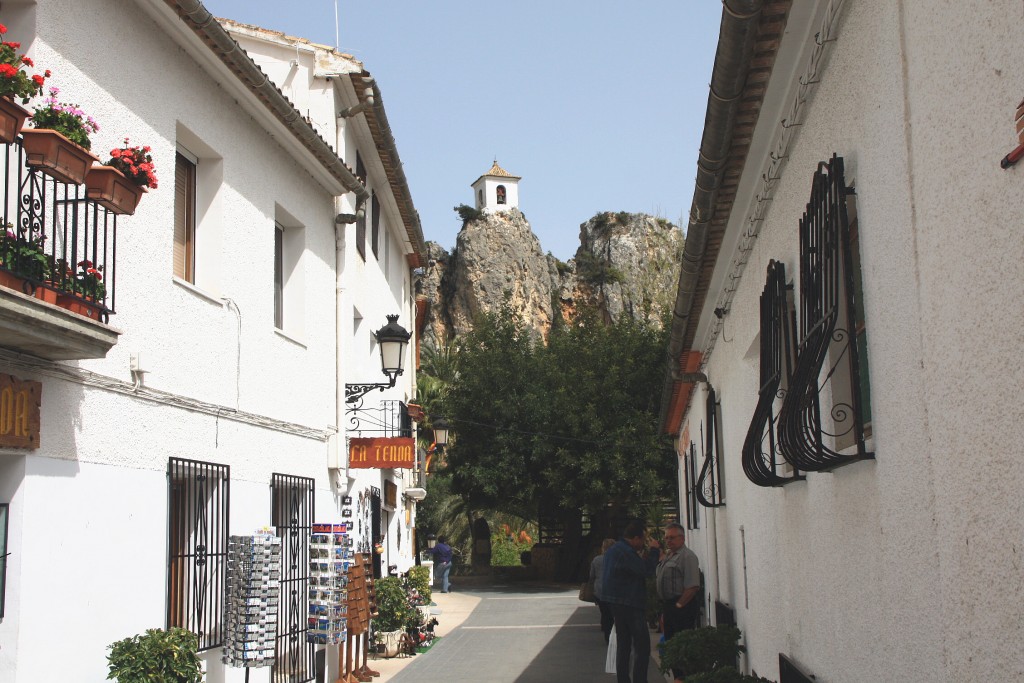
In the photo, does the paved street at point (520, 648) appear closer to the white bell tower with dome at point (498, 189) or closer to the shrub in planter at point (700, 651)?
the shrub in planter at point (700, 651)

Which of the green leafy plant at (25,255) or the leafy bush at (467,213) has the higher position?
the leafy bush at (467,213)

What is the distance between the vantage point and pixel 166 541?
27.0 feet

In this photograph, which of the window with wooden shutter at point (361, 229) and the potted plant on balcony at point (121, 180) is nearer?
the potted plant on balcony at point (121, 180)

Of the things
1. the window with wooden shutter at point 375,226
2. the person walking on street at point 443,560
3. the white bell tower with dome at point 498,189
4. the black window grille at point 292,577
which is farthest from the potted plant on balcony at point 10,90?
the white bell tower with dome at point 498,189

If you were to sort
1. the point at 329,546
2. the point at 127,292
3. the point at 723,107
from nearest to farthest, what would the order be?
the point at 723,107
the point at 127,292
the point at 329,546

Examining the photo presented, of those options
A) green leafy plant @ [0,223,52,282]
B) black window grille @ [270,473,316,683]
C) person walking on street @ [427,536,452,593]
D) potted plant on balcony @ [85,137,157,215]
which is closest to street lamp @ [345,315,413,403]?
black window grille @ [270,473,316,683]

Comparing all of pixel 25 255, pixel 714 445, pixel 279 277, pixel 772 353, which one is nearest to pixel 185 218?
pixel 279 277

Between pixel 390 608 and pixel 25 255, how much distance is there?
10.2 metres

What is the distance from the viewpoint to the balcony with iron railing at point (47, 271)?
18.5 feet

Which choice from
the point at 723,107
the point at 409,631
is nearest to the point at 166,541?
the point at 723,107

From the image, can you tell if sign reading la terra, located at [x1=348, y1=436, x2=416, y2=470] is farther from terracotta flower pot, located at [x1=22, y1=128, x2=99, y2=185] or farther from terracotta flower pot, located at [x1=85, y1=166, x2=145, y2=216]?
terracotta flower pot, located at [x1=22, y1=128, x2=99, y2=185]

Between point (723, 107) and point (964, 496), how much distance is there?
251 cm

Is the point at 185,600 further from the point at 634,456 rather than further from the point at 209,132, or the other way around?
the point at 634,456

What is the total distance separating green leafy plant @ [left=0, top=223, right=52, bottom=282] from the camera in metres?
5.64
